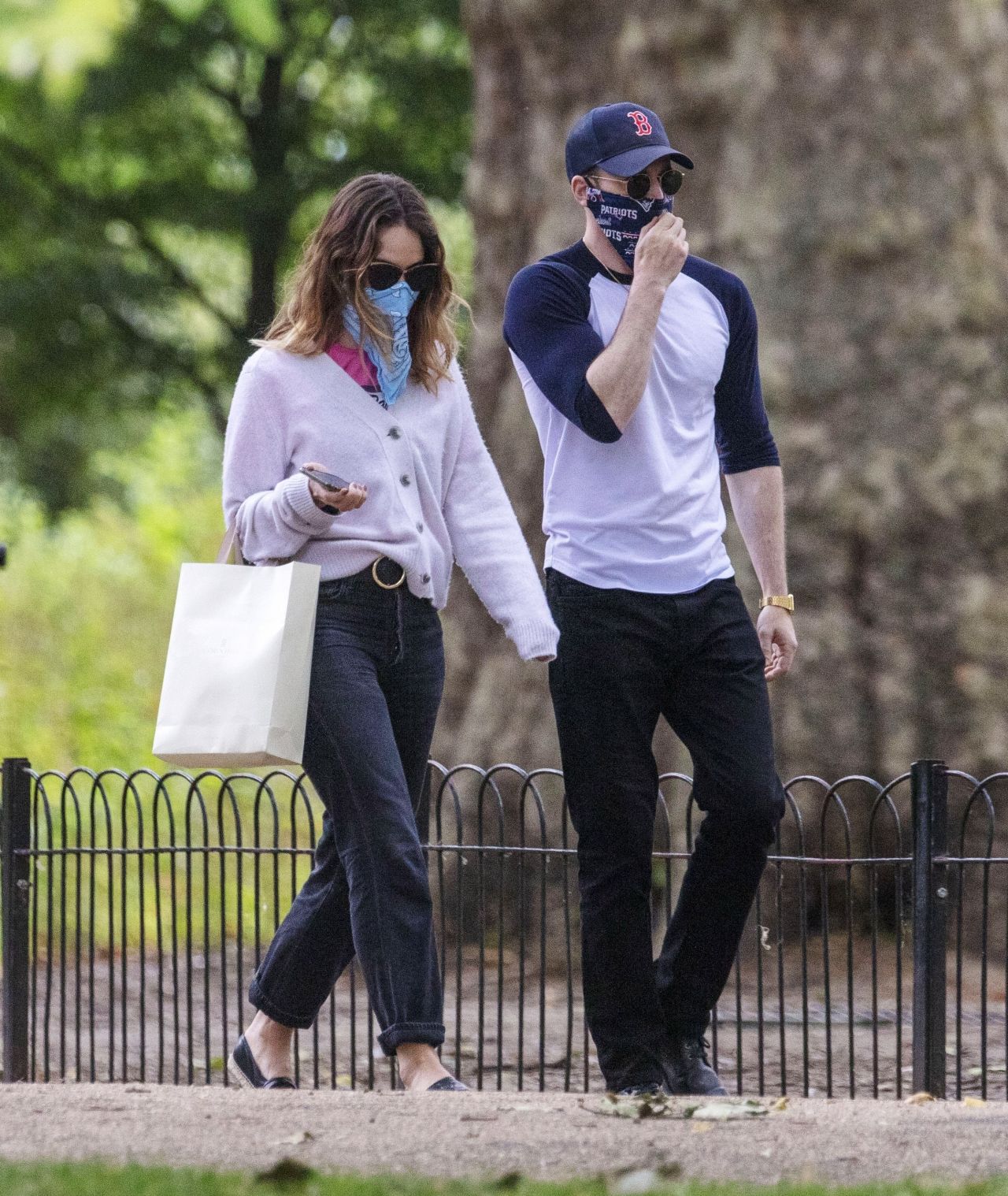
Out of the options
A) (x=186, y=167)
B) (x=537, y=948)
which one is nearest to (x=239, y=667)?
(x=537, y=948)

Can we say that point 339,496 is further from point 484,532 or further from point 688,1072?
point 688,1072

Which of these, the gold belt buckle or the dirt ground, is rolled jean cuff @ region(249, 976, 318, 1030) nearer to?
the dirt ground

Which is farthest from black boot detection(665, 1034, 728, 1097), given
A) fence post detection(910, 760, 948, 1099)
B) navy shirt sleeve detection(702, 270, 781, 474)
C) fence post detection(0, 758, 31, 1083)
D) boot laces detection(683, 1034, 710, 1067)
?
fence post detection(0, 758, 31, 1083)

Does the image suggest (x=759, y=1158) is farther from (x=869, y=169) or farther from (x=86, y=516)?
(x=86, y=516)

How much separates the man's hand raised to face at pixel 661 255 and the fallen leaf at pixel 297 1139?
1.89 meters

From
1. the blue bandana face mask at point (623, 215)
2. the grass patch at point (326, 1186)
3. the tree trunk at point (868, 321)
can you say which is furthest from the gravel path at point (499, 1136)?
the tree trunk at point (868, 321)

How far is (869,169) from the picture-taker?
853 centimetres

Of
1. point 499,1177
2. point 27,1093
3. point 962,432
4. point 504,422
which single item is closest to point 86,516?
point 504,422

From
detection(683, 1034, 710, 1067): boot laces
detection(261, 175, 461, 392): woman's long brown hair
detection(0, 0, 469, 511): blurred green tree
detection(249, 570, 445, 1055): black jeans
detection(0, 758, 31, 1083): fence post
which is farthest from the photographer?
detection(0, 0, 469, 511): blurred green tree

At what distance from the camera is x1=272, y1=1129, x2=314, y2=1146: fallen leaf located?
3.60 meters

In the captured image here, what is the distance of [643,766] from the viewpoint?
440 cm

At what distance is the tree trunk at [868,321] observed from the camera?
841cm

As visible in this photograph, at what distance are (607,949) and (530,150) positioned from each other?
551 cm

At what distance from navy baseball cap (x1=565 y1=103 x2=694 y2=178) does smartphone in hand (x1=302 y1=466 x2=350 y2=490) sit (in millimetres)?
909
